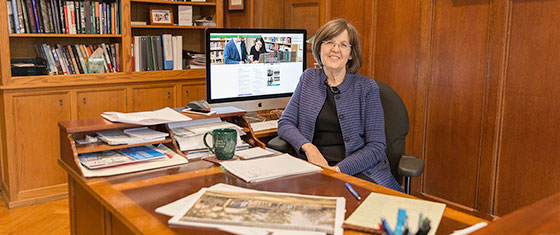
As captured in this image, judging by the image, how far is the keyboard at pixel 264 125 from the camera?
2.62 metres

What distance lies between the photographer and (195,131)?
204 cm

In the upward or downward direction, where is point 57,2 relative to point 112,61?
upward

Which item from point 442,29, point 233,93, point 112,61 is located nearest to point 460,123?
point 442,29

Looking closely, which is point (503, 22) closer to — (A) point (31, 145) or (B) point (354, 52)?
(B) point (354, 52)

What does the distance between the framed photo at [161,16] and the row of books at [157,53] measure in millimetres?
131

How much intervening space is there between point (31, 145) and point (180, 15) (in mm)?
1535

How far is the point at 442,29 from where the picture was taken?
2965mm

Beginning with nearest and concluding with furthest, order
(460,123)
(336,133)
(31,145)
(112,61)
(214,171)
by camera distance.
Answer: (214,171) < (336,133) < (460,123) < (31,145) < (112,61)

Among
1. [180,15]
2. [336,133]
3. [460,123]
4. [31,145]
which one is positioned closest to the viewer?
[336,133]

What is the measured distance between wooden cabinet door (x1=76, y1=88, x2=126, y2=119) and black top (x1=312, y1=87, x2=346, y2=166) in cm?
197

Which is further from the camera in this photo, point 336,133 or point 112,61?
point 112,61

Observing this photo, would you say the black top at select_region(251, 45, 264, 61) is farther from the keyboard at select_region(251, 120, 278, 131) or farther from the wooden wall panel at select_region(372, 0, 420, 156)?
the wooden wall panel at select_region(372, 0, 420, 156)

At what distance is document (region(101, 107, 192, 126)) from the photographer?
188 centimetres

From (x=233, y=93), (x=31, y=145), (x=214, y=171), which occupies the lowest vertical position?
(x=31, y=145)
